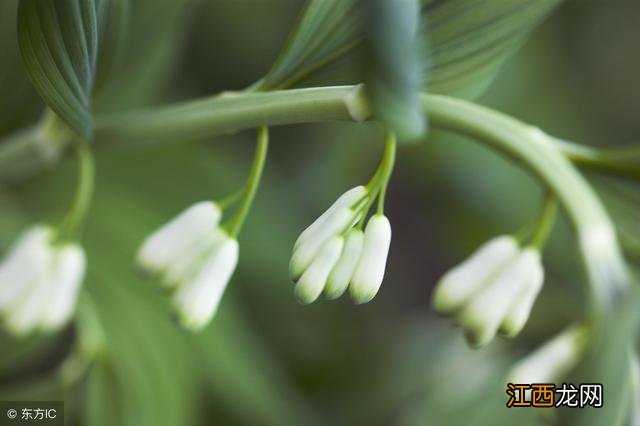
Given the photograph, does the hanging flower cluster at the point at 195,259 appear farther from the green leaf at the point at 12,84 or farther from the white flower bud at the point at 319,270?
the green leaf at the point at 12,84

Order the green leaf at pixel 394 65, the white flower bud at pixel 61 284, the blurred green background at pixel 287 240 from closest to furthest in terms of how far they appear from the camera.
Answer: the green leaf at pixel 394 65 → the white flower bud at pixel 61 284 → the blurred green background at pixel 287 240

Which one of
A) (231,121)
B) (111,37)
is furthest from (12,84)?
(231,121)

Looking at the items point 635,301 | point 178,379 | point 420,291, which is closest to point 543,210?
point 635,301

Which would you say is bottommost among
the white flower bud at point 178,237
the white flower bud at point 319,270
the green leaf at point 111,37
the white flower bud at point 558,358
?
the white flower bud at point 558,358

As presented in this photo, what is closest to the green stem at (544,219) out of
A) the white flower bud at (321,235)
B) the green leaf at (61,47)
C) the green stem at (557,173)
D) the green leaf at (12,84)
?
the green stem at (557,173)

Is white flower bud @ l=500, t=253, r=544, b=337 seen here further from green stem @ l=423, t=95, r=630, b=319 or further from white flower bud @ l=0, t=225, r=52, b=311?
white flower bud @ l=0, t=225, r=52, b=311

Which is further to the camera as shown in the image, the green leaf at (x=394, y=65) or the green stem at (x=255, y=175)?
the green stem at (x=255, y=175)

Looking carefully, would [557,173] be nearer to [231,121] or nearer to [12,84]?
[231,121]

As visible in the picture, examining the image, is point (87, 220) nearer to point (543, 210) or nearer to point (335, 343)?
point (335, 343)
